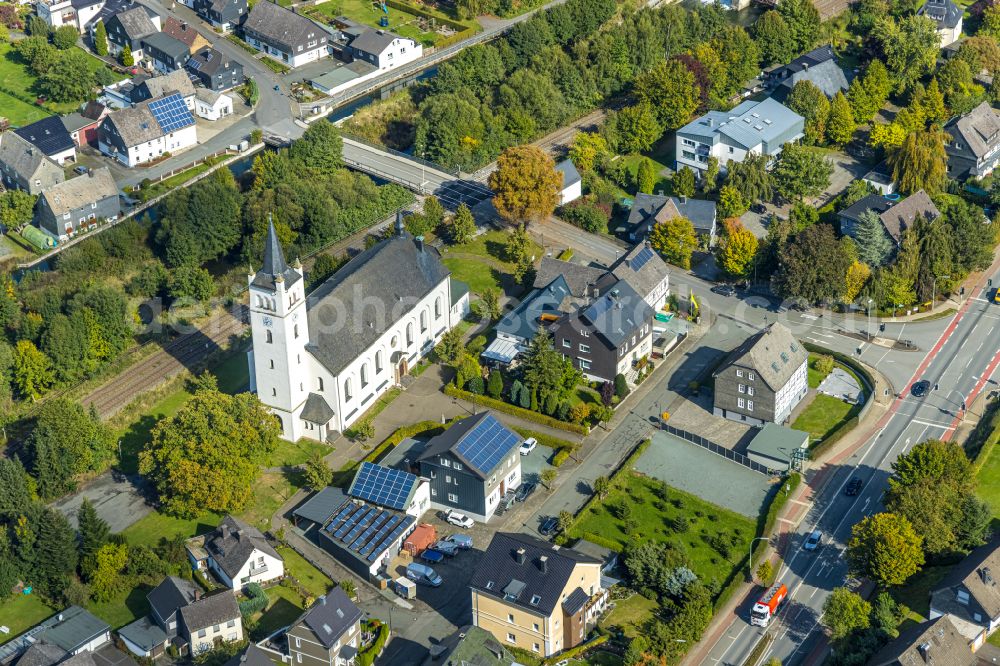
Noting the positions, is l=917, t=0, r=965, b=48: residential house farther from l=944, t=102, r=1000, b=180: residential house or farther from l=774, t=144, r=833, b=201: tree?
l=774, t=144, r=833, b=201: tree

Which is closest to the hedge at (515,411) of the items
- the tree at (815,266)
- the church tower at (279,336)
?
the church tower at (279,336)

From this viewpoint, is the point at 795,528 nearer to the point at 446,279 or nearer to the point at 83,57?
the point at 446,279

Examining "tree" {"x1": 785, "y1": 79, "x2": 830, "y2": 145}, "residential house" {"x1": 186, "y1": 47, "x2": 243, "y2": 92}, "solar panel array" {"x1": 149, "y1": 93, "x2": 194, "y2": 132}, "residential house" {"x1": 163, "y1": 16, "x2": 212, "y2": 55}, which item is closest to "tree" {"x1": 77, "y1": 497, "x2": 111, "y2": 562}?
"solar panel array" {"x1": 149, "y1": 93, "x2": 194, "y2": 132}

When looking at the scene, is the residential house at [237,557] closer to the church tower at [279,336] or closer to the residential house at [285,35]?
the church tower at [279,336]

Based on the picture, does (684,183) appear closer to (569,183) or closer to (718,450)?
(569,183)

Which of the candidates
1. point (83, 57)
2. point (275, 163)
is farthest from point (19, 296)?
point (83, 57)

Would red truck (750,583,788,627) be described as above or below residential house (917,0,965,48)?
below
